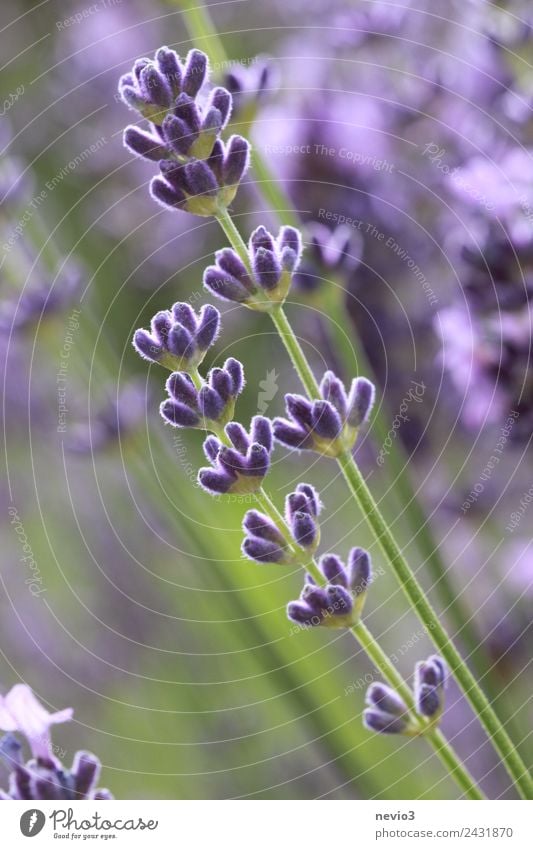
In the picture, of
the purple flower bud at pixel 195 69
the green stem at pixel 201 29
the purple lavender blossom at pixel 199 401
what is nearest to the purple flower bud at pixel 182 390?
the purple lavender blossom at pixel 199 401

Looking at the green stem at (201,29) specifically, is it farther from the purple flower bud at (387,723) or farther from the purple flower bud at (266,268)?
the purple flower bud at (387,723)

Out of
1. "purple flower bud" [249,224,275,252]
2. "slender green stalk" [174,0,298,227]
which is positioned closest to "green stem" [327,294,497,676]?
"slender green stalk" [174,0,298,227]

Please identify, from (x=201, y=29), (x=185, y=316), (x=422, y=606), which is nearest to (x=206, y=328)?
(x=185, y=316)

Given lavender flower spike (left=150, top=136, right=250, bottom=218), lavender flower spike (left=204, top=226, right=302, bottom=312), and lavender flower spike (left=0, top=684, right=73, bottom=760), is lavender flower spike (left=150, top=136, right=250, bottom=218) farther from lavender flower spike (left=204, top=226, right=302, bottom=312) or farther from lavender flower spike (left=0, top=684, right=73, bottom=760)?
lavender flower spike (left=0, top=684, right=73, bottom=760)
